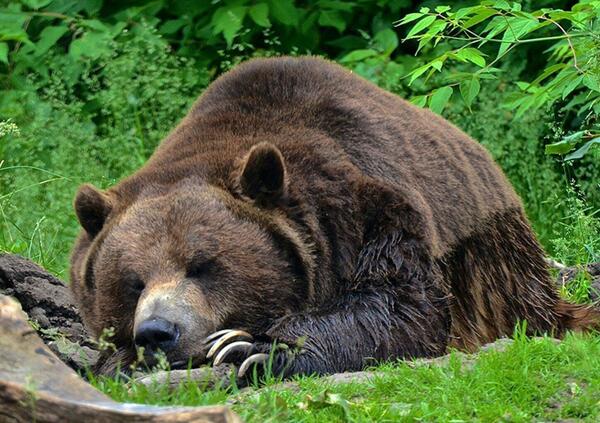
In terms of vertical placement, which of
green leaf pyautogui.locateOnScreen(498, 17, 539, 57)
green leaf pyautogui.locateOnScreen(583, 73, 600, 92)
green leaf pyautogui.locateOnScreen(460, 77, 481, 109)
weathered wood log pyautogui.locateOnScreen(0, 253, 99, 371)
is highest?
green leaf pyautogui.locateOnScreen(498, 17, 539, 57)

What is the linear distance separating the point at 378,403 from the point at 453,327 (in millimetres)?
1742

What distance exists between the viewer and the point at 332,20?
997 centimetres

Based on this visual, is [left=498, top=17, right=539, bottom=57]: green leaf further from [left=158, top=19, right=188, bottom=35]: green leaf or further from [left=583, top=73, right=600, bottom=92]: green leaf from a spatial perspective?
[left=158, top=19, right=188, bottom=35]: green leaf

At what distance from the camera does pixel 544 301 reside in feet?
21.8

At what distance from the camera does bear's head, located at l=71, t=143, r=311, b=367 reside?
5.07m

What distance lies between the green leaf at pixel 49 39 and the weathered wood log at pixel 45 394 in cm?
638

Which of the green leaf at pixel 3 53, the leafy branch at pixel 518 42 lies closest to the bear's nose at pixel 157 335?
the leafy branch at pixel 518 42

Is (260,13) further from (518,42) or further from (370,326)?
(370,326)

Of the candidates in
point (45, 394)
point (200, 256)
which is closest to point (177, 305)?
point (200, 256)

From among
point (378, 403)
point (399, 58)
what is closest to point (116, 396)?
point (378, 403)

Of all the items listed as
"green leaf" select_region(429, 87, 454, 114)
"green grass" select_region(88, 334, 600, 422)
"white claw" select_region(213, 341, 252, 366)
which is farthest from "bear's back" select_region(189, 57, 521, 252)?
"green grass" select_region(88, 334, 600, 422)

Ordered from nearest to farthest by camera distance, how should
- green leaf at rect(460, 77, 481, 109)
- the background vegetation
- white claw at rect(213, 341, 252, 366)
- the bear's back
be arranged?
white claw at rect(213, 341, 252, 366)
the bear's back
green leaf at rect(460, 77, 481, 109)
the background vegetation

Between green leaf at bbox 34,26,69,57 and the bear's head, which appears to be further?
green leaf at bbox 34,26,69,57

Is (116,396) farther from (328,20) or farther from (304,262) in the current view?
(328,20)
